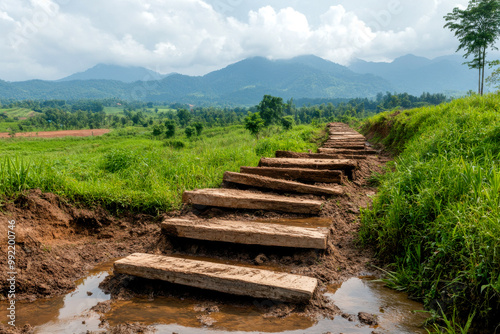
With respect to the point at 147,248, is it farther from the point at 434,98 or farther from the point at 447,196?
the point at 434,98

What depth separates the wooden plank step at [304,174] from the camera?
3.89 metres

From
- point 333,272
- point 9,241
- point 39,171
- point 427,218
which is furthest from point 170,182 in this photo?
point 427,218

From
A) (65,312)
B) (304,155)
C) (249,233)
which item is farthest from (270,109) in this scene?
(65,312)

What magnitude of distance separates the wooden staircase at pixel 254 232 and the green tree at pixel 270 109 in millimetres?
56508

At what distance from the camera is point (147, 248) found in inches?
115

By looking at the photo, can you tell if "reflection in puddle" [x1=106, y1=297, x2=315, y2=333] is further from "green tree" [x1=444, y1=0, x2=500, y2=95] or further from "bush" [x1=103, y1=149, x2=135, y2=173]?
"green tree" [x1=444, y1=0, x2=500, y2=95]

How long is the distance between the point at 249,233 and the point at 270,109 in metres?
59.5

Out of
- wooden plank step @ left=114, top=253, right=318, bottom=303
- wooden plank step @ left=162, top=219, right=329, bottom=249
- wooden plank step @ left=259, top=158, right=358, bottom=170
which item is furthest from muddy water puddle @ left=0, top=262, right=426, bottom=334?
wooden plank step @ left=259, top=158, right=358, bottom=170

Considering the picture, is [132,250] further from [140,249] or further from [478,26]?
[478,26]

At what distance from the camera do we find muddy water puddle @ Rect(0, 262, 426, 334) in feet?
5.69

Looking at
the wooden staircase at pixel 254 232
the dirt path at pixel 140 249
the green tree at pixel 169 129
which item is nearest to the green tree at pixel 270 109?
the green tree at pixel 169 129

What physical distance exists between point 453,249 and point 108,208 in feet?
11.1

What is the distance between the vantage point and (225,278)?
6.58 feet

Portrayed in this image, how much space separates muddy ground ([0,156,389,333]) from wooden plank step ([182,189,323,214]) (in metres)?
0.08
